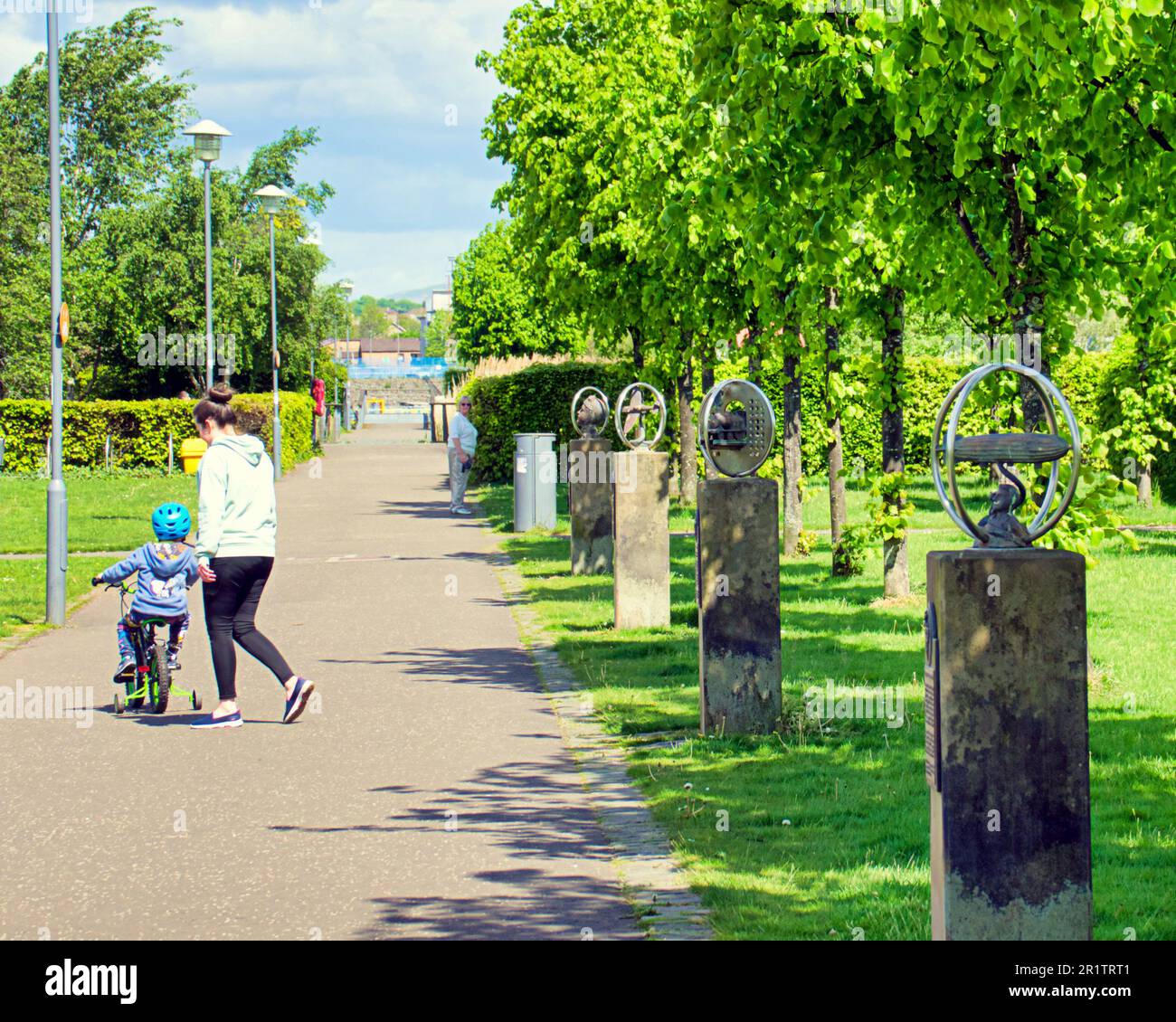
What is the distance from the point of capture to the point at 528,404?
3356 centimetres

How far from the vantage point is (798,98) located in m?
8.25

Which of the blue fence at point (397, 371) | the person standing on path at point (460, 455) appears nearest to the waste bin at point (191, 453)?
the person standing on path at point (460, 455)

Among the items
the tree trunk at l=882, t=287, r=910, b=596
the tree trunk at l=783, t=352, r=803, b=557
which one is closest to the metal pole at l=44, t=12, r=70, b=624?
the tree trunk at l=882, t=287, r=910, b=596

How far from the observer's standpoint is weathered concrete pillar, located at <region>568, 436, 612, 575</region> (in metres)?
15.4

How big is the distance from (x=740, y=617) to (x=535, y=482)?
13.8 metres

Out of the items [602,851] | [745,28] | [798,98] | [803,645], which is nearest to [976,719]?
[602,851]

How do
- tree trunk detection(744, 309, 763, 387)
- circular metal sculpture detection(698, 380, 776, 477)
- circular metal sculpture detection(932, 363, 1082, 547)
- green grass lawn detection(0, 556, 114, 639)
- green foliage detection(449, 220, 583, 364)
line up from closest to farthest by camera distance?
1. circular metal sculpture detection(932, 363, 1082, 547)
2. circular metal sculpture detection(698, 380, 776, 477)
3. green grass lawn detection(0, 556, 114, 639)
4. tree trunk detection(744, 309, 763, 387)
5. green foliage detection(449, 220, 583, 364)

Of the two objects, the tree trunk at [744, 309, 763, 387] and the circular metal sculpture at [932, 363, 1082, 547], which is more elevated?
the tree trunk at [744, 309, 763, 387]

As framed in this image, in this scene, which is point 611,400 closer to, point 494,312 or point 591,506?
point 591,506

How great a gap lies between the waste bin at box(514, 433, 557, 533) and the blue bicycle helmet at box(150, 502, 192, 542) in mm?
11771

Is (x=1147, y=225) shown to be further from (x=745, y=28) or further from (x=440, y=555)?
(x=440, y=555)

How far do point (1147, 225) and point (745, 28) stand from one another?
243 cm
